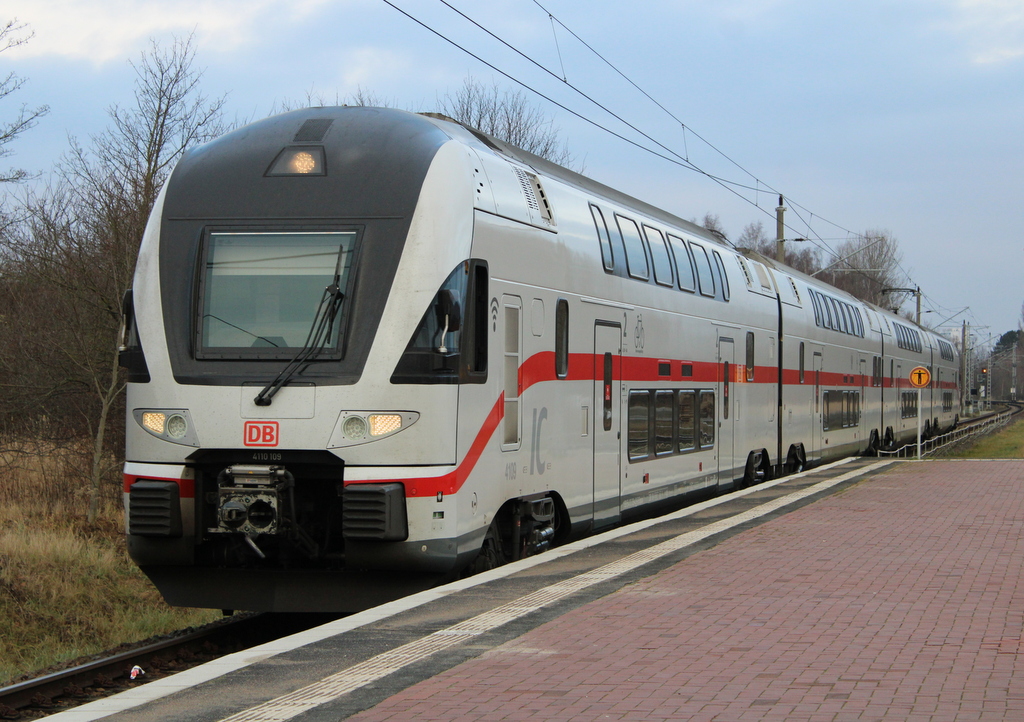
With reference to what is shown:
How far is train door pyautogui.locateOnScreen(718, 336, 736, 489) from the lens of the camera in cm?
1647

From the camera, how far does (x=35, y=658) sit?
1157 cm

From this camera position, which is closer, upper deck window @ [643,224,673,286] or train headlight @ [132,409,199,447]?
train headlight @ [132,409,199,447]

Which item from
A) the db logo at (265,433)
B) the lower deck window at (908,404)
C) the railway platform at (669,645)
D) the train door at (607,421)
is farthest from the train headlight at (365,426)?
the lower deck window at (908,404)

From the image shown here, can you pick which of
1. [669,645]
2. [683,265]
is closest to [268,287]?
[669,645]

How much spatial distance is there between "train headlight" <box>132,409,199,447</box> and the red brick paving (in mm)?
A: 3048

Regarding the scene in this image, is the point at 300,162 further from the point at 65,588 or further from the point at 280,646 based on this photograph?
the point at 65,588

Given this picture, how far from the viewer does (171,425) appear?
8.36m

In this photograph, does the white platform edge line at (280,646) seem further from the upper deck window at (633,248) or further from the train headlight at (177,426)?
the upper deck window at (633,248)

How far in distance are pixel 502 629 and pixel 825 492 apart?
10.2 metres

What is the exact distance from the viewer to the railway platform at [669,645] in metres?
5.21

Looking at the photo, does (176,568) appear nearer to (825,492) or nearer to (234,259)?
(234,259)

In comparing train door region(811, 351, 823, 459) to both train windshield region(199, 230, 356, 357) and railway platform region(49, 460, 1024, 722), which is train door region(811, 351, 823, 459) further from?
train windshield region(199, 230, 356, 357)

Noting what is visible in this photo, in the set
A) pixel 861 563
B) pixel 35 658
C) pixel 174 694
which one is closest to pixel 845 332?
pixel 861 563

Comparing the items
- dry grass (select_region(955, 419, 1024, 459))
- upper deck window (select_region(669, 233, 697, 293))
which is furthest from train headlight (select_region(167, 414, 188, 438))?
dry grass (select_region(955, 419, 1024, 459))
